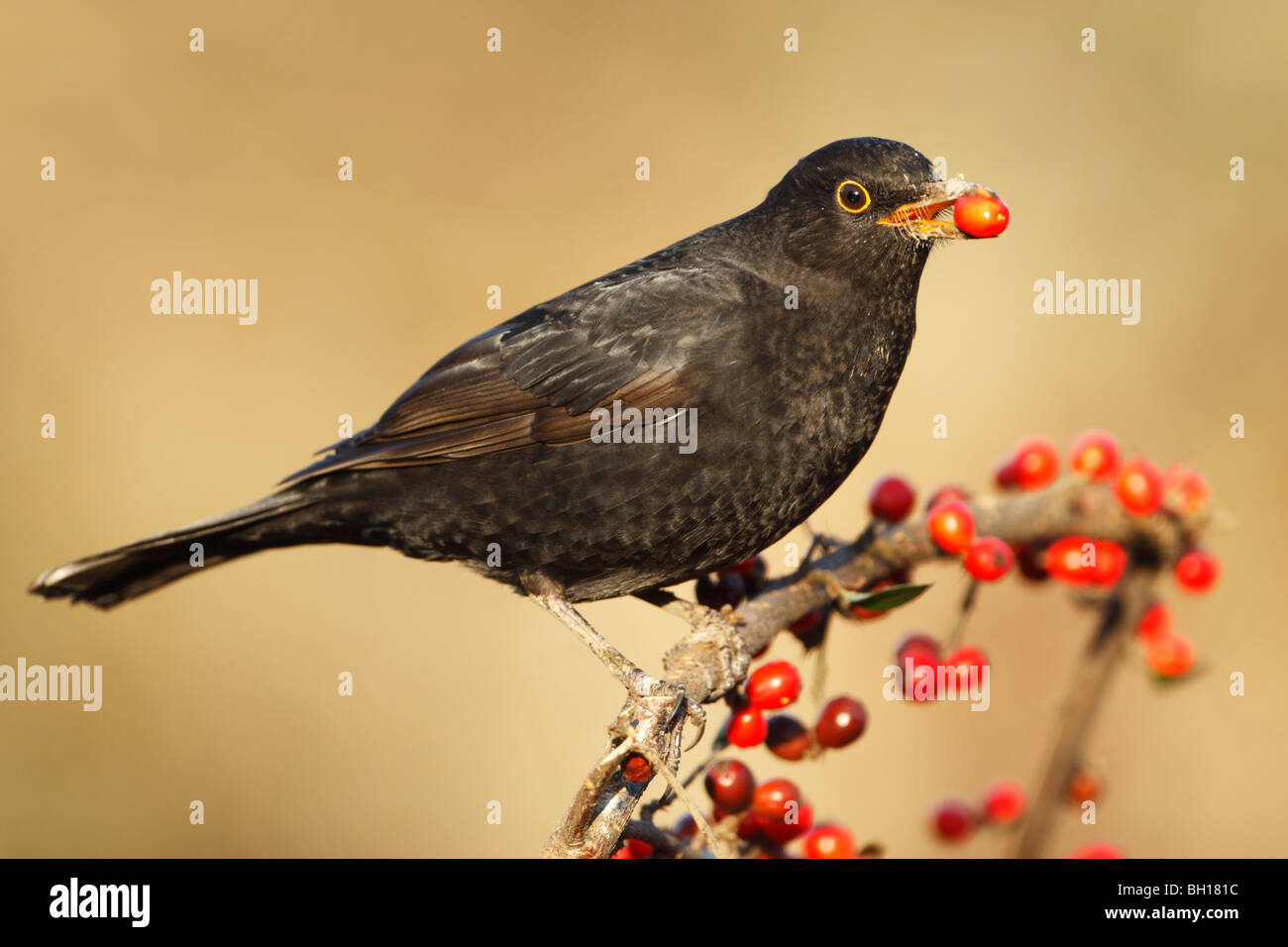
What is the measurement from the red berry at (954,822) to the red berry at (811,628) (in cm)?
99

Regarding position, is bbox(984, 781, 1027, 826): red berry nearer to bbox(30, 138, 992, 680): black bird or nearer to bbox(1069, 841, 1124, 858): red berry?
bbox(1069, 841, 1124, 858): red berry

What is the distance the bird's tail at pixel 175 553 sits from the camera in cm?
398

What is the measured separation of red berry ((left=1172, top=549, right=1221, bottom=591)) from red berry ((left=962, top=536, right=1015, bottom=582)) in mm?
868

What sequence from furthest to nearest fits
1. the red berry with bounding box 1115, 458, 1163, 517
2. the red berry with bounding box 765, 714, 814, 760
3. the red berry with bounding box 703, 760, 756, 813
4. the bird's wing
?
the bird's wing < the red berry with bounding box 1115, 458, 1163, 517 < the red berry with bounding box 765, 714, 814, 760 < the red berry with bounding box 703, 760, 756, 813

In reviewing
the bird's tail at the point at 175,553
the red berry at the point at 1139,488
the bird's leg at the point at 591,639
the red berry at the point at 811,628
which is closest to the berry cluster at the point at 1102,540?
the red berry at the point at 1139,488

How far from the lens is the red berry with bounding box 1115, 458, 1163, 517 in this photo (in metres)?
3.54

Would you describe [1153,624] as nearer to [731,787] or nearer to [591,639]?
[731,787]

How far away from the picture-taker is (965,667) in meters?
3.53

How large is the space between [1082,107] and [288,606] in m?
6.31

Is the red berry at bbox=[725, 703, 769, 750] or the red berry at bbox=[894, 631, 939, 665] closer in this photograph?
the red berry at bbox=[725, 703, 769, 750]

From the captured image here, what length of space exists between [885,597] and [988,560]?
36cm

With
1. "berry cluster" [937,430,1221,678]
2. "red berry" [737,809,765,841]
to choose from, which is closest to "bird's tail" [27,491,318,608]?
"red berry" [737,809,765,841]

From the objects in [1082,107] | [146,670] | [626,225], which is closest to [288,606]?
[146,670]

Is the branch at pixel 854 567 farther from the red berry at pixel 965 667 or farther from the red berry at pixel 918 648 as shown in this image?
the red berry at pixel 965 667
